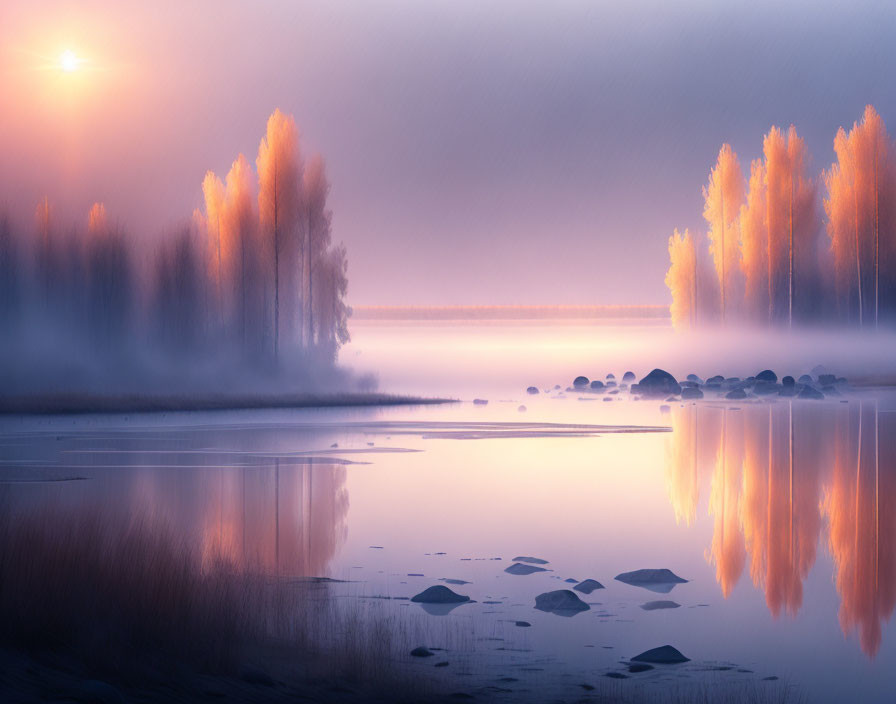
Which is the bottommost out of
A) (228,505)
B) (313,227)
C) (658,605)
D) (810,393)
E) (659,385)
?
(658,605)

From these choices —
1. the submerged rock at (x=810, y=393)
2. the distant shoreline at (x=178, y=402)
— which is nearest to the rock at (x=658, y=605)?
the distant shoreline at (x=178, y=402)

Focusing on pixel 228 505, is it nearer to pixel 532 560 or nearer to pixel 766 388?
pixel 532 560

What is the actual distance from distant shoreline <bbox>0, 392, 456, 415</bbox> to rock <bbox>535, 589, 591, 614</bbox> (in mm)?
19316

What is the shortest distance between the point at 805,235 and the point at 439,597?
37.4 m

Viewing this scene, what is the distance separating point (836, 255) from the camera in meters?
40.6

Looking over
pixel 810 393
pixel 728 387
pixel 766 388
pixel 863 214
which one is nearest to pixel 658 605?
pixel 810 393

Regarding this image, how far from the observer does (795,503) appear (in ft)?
37.1

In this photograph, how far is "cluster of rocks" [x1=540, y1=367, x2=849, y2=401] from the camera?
33688mm

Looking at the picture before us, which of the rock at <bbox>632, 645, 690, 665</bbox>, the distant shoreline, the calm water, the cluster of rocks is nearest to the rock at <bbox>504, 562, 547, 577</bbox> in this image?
the calm water

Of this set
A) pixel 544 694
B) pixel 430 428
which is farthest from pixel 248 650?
pixel 430 428

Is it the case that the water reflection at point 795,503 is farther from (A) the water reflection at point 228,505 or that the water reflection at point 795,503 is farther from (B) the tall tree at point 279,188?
(B) the tall tree at point 279,188

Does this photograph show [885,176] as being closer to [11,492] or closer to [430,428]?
[430,428]

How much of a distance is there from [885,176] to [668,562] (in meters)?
34.5

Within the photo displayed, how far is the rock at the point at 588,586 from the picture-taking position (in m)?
7.44
